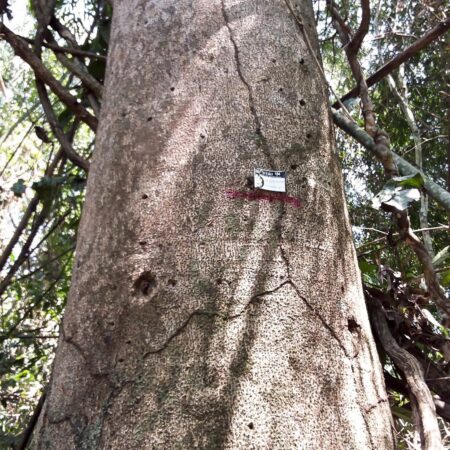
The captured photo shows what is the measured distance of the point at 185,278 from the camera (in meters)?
0.86

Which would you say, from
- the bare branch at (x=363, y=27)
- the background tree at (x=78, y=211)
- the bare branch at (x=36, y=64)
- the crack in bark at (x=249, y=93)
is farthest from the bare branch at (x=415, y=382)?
the bare branch at (x=36, y=64)

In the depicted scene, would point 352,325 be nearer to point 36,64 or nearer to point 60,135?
point 60,135

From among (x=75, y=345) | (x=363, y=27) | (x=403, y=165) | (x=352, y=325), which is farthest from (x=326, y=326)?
(x=363, y=27)

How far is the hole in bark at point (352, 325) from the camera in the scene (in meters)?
0.91

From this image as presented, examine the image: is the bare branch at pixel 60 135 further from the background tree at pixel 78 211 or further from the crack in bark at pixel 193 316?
the crack in bark at pixel 193 316

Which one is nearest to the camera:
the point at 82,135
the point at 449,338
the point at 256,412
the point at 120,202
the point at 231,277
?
the point at 256,412

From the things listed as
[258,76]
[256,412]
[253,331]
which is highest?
[258,76]

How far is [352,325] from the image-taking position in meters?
0.91

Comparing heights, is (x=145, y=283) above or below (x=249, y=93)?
below

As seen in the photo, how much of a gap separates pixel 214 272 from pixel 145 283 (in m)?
0.11

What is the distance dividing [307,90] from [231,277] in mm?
457

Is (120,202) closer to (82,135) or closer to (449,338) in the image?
(449,338)

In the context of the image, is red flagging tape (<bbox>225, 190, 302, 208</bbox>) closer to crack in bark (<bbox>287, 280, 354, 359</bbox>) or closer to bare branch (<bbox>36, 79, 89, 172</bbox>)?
crack in bark (<bbox>287, 280, 354, 359</bbox>)

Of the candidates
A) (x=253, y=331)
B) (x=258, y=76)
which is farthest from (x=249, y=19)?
(x=253, y=331)
